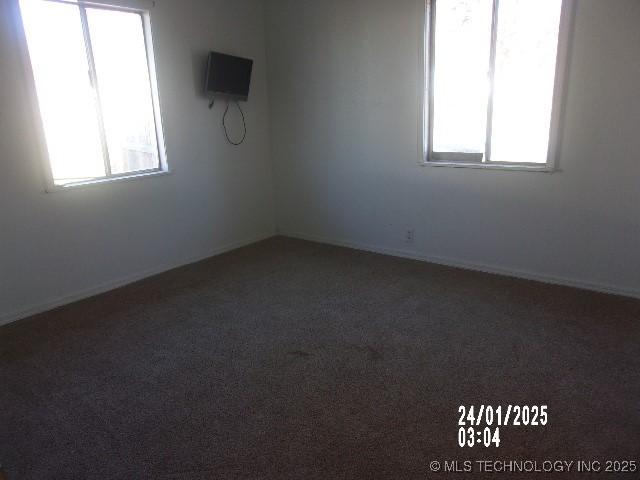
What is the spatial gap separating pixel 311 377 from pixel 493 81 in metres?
2.60

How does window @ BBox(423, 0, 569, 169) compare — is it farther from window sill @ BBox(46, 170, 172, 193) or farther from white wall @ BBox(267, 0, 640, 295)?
window sill @ BBox(46, 170, 172, 193)

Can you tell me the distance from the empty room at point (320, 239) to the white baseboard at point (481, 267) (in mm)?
18

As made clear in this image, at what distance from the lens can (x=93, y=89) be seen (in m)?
3.58

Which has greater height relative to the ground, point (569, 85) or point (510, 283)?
point (569, 85)

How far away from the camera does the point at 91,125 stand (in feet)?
11.9

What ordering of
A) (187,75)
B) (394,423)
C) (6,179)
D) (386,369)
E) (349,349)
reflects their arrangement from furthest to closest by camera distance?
(187,75)
(6,179)
(349,349)
(386,369)
(394,423)

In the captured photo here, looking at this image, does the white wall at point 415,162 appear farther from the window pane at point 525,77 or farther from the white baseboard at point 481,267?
the window pane at point 525,77

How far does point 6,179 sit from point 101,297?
1082 millimetres

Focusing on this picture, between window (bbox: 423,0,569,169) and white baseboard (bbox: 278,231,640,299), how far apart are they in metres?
0.85

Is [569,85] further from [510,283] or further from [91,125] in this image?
[91,125]

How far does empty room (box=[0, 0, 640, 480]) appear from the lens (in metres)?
2.10

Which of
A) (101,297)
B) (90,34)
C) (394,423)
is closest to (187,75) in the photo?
(90,34)

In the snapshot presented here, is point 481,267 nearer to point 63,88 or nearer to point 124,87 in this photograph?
point 124,87
